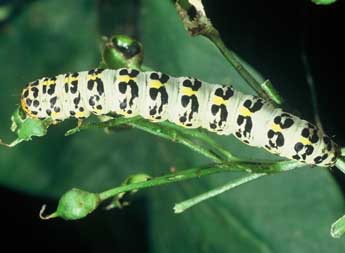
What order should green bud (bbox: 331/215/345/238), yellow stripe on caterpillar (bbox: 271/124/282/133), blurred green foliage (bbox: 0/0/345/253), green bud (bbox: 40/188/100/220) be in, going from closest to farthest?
1. green bud (bbox: 331/215/345/238)
2. green bud (bbox: 40/188/100/220)
3. yellow stripe on caterpillar (bbox: 271/124/282/133)
4. blurred green foliage (bbox: 0/0/345/253)

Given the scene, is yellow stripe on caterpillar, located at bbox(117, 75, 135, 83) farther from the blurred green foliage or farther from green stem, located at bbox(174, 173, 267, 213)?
the blurred green foliage

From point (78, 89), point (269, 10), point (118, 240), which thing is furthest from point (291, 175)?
point (78, 89)

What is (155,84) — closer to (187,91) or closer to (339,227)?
(187,91)

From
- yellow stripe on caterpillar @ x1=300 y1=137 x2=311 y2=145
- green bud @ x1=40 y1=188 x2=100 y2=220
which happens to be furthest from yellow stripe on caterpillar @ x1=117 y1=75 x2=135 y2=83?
yellow stripe on caterpillar @ x1=300 y1=137 x2=311 y2=145

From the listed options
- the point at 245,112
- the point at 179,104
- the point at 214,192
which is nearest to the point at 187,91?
the point at 179,104

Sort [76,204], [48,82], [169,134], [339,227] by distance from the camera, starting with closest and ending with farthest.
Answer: [339,227] < [76,204] < [169,134] < [48,82]
